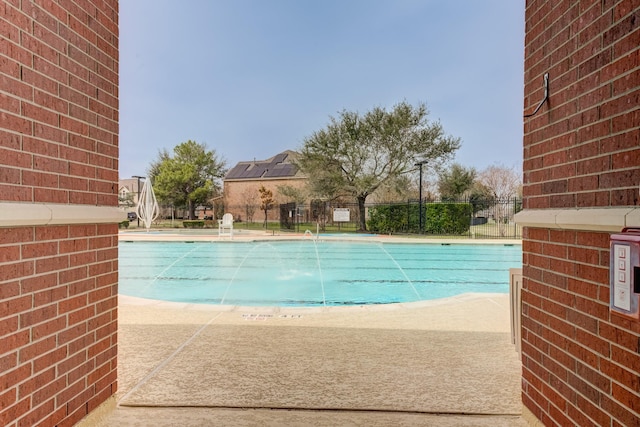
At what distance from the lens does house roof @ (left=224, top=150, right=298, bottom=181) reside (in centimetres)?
4506

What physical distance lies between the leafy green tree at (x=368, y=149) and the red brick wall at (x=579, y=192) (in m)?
24.7

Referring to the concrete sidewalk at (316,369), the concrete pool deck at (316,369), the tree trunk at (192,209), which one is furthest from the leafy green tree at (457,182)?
the concrete pool deck at (316,369)

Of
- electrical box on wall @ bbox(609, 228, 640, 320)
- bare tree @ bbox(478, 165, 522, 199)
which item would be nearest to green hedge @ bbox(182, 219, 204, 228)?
bare tree @ bbox(478, 165, 522, 199)

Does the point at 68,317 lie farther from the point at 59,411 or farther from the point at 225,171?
the point at 225,171

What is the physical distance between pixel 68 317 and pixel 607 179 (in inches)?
105

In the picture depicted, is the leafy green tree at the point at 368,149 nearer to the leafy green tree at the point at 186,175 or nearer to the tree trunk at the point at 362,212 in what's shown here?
the tree trunk at the point at 362,212

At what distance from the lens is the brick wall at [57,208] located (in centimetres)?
181

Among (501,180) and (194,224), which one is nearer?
(194,224)

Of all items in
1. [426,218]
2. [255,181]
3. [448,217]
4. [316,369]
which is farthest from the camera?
[255,181]

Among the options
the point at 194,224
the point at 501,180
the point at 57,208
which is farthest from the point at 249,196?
the point at 57,208

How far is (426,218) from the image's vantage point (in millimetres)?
24531

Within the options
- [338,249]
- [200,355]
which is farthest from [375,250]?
[200,355]

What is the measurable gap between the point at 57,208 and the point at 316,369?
222 centimetres

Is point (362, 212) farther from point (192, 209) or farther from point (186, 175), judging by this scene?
point (192, 209)
